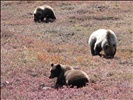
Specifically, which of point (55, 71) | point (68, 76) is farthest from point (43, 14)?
point (68, 76)

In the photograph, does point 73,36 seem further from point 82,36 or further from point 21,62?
point 21,62

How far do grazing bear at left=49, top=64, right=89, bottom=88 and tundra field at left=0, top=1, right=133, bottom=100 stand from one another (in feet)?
0.95

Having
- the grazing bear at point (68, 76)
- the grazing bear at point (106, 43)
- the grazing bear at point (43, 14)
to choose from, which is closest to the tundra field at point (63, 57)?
the grazing bear at point (68, 76)

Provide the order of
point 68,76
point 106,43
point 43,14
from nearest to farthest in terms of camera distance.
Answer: point 68,76
point 106,43
point 43,14

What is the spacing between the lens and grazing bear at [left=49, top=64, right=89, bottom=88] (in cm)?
1192

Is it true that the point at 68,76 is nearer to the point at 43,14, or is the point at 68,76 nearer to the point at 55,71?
the point at 55,71

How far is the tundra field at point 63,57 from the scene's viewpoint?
11.2 m

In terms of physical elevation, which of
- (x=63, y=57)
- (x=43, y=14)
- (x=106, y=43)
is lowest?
(x=63, y=57)

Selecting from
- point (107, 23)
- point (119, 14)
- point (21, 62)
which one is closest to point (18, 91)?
point (21, 62)

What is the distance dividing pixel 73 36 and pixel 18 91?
14.6 m

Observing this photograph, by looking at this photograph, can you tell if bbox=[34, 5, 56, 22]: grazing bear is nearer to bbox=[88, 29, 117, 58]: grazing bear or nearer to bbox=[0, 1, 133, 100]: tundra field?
bbox=[0, 1, 133, 100]: tundra field

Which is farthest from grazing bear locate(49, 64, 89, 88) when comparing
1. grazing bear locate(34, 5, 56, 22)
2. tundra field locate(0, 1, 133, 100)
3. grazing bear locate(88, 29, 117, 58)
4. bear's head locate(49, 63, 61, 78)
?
grazing bear locate(34, 5, 56, 22)

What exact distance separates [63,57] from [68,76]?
202 inches

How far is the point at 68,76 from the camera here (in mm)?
12219
